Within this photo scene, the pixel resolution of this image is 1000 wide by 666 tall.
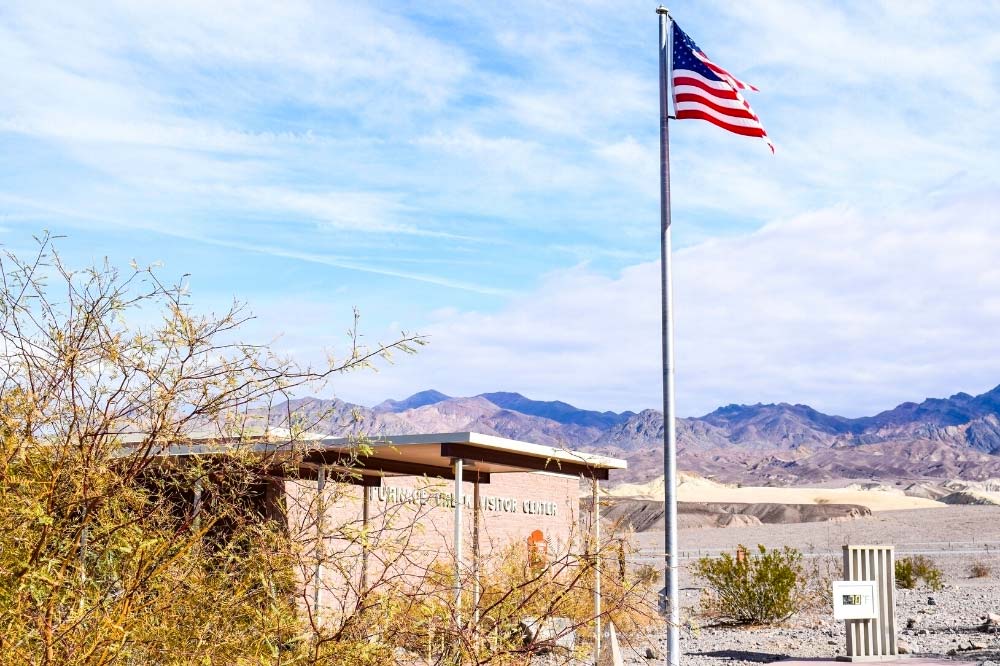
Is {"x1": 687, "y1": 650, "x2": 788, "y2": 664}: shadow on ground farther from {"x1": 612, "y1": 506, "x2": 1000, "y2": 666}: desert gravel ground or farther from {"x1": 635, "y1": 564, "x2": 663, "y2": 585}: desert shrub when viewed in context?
{"x1": 635, "y1": 564, "x2": 663, "y2": 585}: desert shrub

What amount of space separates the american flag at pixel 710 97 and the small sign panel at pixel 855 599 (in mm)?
6244

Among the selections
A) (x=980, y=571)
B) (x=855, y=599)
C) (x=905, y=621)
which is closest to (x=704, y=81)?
(x=855, y=599)

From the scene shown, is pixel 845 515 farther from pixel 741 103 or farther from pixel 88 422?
pixel 88 422

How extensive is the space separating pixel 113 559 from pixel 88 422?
0.85 meters

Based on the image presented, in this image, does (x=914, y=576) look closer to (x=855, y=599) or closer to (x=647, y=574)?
(x=855, y=599)

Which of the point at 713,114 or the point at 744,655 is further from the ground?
the point at 713,114

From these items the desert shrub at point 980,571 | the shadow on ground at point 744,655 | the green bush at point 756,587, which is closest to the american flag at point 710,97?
the shadow on ground at point 744,655

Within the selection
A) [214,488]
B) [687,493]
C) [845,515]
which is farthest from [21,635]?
[687,493]

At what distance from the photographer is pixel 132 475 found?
5562 mm

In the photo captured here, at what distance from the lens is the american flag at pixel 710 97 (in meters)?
15.0

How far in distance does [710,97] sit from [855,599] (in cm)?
731

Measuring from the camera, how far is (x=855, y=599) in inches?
641

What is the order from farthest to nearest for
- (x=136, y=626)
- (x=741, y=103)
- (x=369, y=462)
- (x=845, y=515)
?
(x=845, y=515) < (x=369, y=462) < (x=741, y=103) < (x=136, y=626)

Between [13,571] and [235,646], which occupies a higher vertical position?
[13,571]
